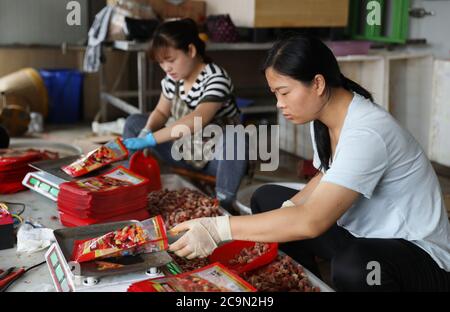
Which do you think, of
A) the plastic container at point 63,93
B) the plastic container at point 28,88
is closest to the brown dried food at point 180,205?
the plastic container at point 28,88

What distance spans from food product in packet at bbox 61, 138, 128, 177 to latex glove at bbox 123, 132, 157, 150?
0.31m

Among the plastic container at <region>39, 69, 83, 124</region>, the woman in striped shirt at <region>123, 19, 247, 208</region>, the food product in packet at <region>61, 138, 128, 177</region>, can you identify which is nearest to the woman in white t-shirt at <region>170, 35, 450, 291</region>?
the food product in packet at <region>61, 138, 128, 177</region>

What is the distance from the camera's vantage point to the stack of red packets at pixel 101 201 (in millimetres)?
1807

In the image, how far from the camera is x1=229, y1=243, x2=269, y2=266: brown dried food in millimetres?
1609

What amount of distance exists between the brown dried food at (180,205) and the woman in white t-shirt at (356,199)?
379mm

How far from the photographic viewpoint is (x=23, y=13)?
4.77 m

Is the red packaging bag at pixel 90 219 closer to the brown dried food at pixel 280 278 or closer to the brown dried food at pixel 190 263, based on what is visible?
the brown dried food at pixel 190 263

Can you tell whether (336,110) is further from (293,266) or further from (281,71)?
(293,266)

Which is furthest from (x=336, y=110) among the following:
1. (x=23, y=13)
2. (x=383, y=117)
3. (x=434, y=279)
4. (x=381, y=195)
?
(x=23, y=13)

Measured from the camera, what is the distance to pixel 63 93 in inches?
195

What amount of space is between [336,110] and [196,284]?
0.64 m

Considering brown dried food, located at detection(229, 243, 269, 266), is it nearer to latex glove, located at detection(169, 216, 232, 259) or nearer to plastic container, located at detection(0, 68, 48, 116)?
latex glove, located at detection(169, 216, 232, 259)

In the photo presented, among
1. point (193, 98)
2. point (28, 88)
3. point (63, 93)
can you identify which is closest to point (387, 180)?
point (193, 98)

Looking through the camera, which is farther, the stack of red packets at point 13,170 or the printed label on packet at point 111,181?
the stack of red packets at point 13,170
